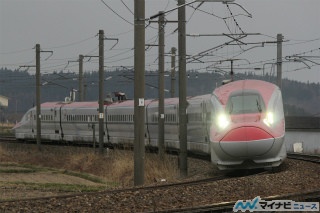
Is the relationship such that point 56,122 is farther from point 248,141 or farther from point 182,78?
point 248,141

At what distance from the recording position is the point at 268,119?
1609 cm

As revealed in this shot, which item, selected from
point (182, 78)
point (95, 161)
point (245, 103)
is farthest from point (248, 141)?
point (95, 161)

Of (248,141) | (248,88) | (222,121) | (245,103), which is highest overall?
(248,88)

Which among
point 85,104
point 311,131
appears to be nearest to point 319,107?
point 311,131

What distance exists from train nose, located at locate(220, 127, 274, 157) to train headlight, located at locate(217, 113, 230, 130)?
42 centimetres

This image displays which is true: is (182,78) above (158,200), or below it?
above

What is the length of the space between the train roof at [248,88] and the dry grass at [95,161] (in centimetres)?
521

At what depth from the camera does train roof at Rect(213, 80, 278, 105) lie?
16.8m

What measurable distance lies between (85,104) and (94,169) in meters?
14.2

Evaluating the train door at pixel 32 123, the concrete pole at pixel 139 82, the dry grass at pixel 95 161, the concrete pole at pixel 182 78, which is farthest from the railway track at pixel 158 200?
the train door at pixel 32 123

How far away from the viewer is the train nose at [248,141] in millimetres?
15602

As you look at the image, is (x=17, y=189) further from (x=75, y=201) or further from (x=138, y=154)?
(x=75, y=201)

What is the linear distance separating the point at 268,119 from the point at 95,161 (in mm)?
19316

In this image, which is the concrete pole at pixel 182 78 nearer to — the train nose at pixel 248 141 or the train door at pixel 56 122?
the train nose at pixel 248 141
